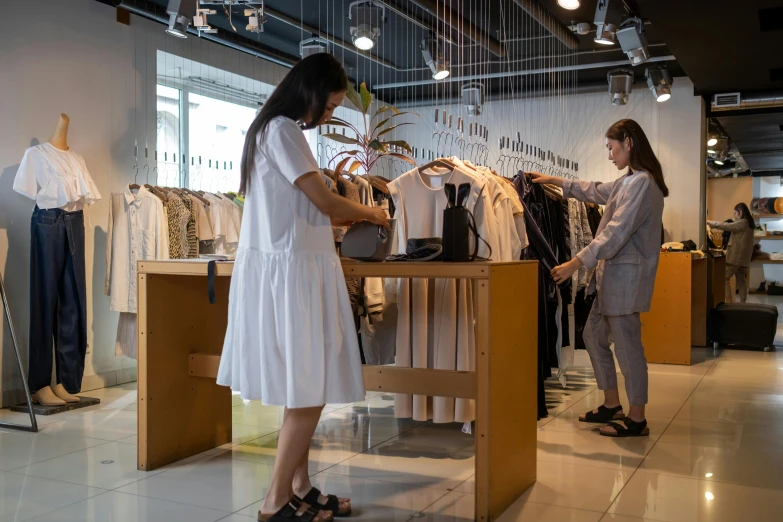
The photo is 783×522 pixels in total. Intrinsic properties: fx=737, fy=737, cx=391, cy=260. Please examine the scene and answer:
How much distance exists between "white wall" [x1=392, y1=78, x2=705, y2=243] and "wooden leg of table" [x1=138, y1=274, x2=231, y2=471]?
4.82 m

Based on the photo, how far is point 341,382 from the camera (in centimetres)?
247

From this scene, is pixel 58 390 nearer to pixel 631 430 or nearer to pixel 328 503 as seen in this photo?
pixel 328 503

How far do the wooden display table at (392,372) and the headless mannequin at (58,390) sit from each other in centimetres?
150

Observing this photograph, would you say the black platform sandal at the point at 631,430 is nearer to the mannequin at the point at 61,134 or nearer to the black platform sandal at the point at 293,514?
the black platform sandal at the point at 293,514

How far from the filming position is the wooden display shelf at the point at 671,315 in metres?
6.32

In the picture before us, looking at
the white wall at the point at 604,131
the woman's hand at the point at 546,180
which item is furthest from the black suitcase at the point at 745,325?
the woman's hand at the point at 546,180

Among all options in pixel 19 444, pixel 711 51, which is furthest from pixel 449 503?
pixel 711 51

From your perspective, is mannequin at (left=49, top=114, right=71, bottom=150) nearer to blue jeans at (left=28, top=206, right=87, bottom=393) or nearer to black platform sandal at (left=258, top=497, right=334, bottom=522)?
blue jeans at (left=28, top=206, right=87, bottom=393)

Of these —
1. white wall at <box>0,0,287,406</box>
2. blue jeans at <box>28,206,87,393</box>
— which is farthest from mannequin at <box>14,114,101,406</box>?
white wall at <box>0,0,287,406</box>

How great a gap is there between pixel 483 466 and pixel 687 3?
4087 millimetres

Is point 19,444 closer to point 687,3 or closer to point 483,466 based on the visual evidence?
point 483,466

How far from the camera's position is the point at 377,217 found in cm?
269

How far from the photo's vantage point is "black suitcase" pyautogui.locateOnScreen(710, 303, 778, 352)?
280 inches

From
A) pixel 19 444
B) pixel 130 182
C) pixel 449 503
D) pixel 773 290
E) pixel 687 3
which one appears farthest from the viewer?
pixel 773 290
